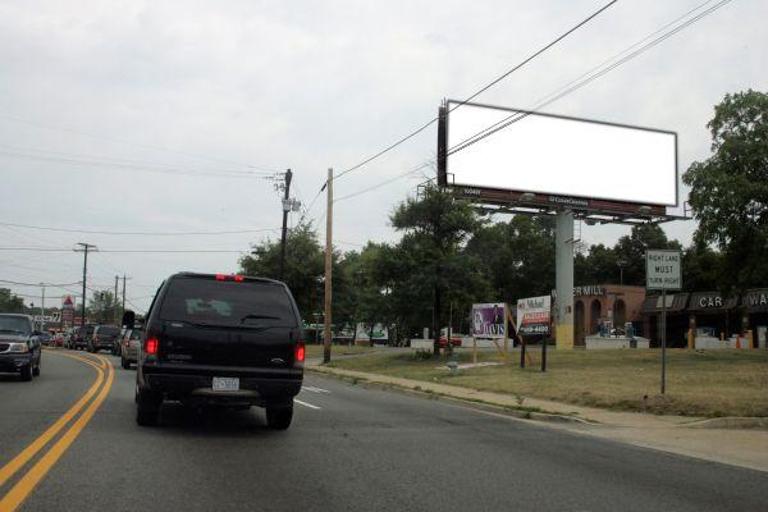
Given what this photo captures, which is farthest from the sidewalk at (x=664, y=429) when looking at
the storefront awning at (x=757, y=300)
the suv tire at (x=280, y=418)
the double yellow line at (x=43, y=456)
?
the storefront awning at (x=757, y=300)

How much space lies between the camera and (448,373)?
25000 mm

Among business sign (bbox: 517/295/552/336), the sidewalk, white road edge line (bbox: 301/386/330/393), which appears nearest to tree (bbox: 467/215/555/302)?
business sign (bbox: 517/295/552/336)

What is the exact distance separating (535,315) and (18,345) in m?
16.0

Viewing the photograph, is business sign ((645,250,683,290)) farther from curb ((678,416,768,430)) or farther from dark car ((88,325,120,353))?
dark car ((88,325,120,353))

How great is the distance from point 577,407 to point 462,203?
1925 centimetres

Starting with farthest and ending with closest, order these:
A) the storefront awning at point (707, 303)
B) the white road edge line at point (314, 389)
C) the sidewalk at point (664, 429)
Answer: the storefront awning at point (707, 303), the white road edge line at point (314, 389), the sidewalk at point (664, 429)

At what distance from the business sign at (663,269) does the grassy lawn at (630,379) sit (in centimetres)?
228

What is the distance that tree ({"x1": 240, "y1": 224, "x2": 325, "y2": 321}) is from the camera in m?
48.8

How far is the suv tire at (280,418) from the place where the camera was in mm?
10859

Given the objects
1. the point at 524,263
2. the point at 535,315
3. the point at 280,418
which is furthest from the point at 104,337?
the point at 524,263

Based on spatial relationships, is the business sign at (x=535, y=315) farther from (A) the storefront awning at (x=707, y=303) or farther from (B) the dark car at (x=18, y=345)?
(A) the storefront awning at (x=707, y=303)

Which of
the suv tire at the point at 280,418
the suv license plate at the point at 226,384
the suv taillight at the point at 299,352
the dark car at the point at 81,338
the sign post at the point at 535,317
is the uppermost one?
the sign post at the point at 535,317

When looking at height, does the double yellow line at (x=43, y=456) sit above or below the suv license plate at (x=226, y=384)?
below

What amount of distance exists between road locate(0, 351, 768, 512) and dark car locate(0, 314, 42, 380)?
5338 mm
